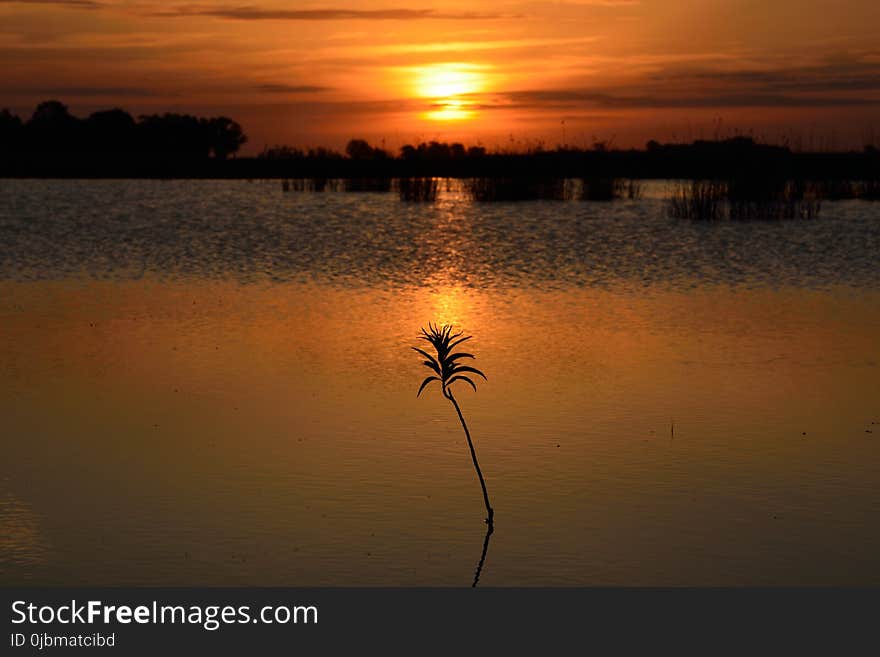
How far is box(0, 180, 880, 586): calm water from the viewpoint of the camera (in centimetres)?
743

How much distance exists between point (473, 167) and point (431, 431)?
45.5 meters

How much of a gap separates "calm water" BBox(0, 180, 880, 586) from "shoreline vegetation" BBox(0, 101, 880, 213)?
820 inches

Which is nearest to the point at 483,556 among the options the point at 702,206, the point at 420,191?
the point at 702,206

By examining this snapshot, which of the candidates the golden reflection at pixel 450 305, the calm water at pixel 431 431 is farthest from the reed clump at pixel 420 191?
the golden reflection at pixel 450 305

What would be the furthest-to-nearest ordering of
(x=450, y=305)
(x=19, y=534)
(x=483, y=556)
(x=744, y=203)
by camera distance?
(x=744, y=203), (x=450, y=305), (x=19, y=534), (x=483, y=556)

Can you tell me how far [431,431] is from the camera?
10336 millimetres

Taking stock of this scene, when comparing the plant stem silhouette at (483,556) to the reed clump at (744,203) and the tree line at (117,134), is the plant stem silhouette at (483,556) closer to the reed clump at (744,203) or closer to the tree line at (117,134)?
the reed clump at (744,203)

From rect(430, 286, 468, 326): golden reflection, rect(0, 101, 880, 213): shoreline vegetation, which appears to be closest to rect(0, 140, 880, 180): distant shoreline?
rect(0, 101, 880, 213): shoreline vegetation

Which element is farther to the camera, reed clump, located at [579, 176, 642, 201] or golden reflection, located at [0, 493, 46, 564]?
reed clump, located at [579, 176, 642, 201]

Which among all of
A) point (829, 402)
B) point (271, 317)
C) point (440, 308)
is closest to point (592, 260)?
point (440, 308)

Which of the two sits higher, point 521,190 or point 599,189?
point 599,189

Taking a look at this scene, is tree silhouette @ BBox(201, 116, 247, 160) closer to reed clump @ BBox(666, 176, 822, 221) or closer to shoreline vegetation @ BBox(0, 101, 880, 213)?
shoreline vegetation @ BBox(0, 101, 880, 213)

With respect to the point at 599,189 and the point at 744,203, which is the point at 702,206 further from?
the point at 599,189

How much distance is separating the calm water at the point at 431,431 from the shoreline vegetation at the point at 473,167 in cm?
2084
